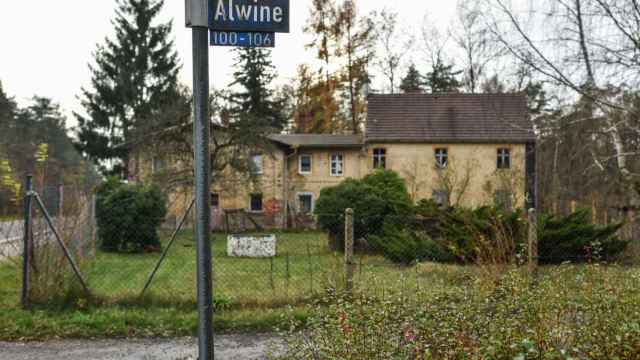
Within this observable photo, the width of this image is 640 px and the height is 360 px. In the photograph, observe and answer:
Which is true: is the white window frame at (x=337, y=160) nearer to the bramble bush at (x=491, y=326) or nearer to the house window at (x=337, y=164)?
the house window at (x=337, y=164)

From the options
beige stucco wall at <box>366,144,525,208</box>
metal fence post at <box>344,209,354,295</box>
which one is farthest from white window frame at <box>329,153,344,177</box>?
metal fence post at <box>344,209,354,295</box>

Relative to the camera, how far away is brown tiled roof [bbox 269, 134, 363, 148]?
33.9 metres

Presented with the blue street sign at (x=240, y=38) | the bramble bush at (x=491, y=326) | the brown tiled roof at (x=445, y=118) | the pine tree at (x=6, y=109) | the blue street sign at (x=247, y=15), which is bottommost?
the bramble bush at (x=491, y=326)

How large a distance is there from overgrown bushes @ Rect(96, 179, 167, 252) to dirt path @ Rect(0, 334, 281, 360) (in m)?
12.1

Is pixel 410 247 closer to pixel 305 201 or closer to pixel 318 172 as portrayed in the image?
pixel 318 172

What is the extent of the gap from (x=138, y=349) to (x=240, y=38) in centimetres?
442

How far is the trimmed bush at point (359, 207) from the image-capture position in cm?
1733

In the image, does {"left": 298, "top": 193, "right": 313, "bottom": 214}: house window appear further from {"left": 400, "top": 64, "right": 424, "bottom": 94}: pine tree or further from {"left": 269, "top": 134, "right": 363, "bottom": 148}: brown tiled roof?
{"left": 400, "top": 64, "right": 424, "bottom": 94}: pine tree

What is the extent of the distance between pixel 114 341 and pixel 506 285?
462 cm

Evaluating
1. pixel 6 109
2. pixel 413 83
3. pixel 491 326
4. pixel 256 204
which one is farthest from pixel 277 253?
pixel 6 109

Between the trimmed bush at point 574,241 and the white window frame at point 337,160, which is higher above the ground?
the white window frame at point 337,160

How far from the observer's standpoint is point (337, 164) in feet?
114

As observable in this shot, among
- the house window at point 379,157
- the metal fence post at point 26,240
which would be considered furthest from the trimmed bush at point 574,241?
the house window at point 379,157

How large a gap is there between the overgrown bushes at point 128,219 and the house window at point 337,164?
16.2m
